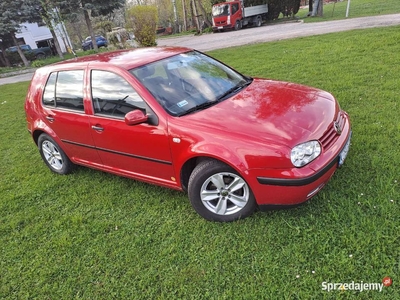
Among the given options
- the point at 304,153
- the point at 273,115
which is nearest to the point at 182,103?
the point at 273,115

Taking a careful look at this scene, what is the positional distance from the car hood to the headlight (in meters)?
0.05

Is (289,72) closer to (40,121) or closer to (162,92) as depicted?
(162,92)

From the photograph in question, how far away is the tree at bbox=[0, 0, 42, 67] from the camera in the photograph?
20281 mm

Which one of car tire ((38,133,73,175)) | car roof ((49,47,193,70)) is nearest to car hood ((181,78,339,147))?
car roof ((49,47,193,70))

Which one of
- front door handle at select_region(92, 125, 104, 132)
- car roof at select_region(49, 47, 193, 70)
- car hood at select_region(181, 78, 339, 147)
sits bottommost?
front door handle at select_region(92, 125, 104, 132)

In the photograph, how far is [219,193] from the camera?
2.84 m

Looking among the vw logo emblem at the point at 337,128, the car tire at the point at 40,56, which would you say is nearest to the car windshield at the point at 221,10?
the car tire at the point at 40,56

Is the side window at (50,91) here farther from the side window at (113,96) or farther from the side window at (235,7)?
the side window at (235,7)

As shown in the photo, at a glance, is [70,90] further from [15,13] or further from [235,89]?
[15,13]

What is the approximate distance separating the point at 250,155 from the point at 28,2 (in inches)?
980

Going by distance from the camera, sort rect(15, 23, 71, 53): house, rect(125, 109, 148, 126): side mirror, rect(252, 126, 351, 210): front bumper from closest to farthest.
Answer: rect(252, 126, 351, 210): front bumper → rect(125, 109, 148, 126): side mirror → rect(15, 23, 71, 53): house

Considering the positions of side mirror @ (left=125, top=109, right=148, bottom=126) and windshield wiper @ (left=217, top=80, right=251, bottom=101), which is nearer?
side mirror @ (left=125, top=109, right=148, bottom=126)

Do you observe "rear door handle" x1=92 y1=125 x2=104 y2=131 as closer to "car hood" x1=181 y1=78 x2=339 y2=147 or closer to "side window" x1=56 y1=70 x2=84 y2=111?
"side window" x1=56 y1=70 x2=84 y2=111

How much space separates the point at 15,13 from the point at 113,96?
75.0 feet
